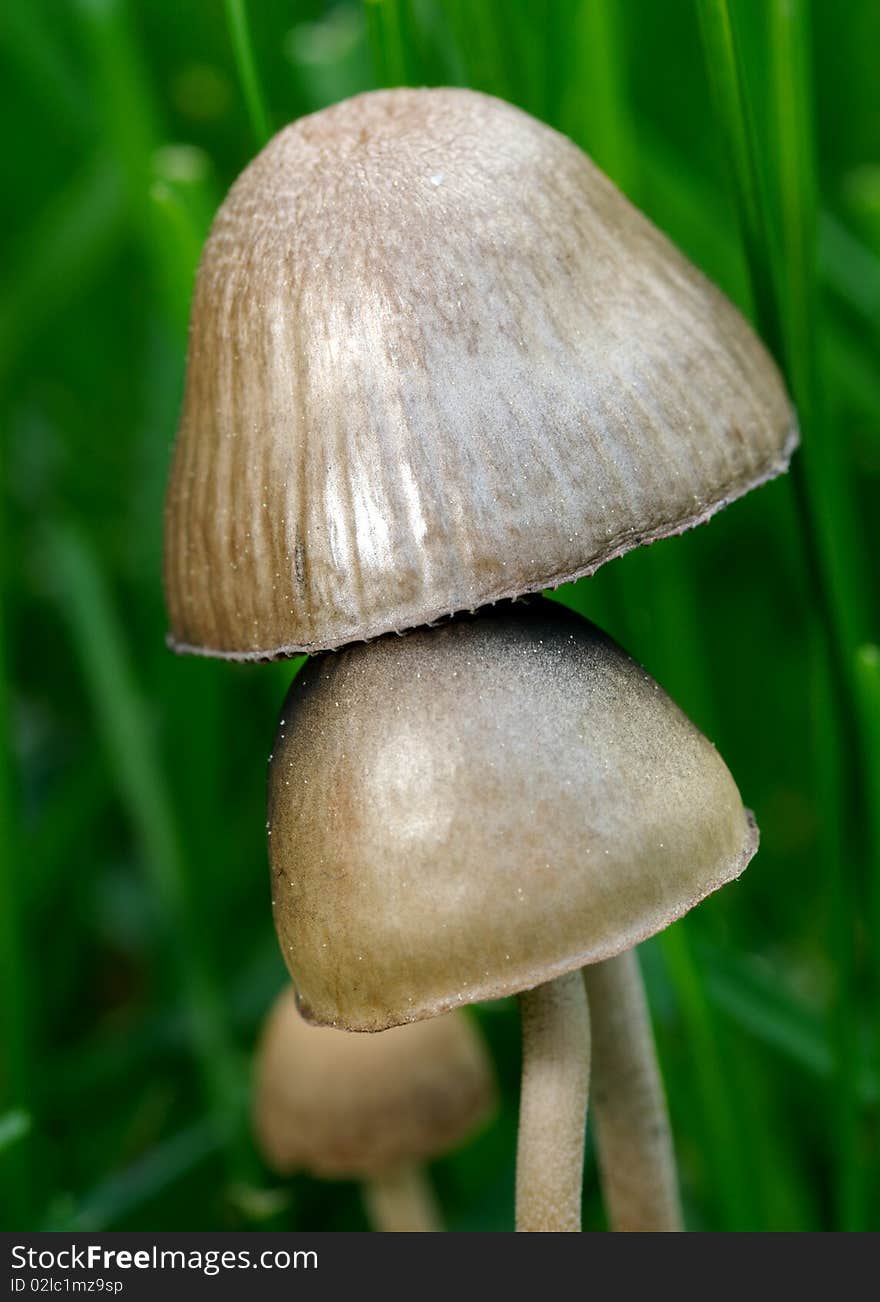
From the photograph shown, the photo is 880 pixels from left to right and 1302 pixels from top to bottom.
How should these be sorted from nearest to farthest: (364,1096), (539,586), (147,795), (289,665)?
(539,586) < (289,665) < (364,1096) < (147,795)

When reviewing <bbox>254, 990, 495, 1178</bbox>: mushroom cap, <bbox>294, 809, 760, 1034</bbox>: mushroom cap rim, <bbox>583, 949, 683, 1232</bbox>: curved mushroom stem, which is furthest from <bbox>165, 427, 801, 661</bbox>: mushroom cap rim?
<bbox>254, 990, 495, 1178</bbox>: mushroom cap

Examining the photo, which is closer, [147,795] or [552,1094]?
[552,1094]

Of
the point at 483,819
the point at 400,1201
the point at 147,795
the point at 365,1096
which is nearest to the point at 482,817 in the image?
the point at 483,819

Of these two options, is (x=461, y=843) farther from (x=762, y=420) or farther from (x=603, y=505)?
(x=762, y=420)

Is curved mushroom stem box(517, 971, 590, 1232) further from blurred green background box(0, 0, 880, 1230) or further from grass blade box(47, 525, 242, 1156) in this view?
grass blade box(47, 525, 242, 1156)

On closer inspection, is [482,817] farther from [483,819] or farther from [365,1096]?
[365,1096]

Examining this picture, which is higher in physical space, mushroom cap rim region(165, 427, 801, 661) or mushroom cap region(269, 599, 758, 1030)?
mushroom cap rim region(165, 427, 801, 661)
